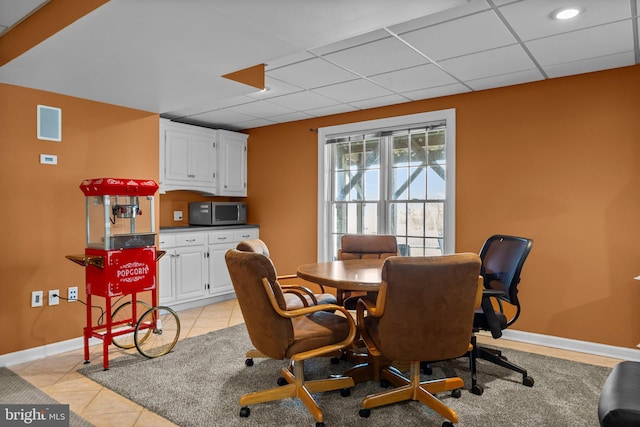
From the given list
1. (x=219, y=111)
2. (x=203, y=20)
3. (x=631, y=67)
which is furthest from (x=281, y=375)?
(x=631, y=67)

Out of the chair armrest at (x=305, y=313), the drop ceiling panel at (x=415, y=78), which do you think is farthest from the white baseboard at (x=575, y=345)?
the drop ceiling panel at (x=415, y=78)

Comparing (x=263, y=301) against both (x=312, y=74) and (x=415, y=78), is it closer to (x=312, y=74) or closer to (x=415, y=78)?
(x=312, y=74)

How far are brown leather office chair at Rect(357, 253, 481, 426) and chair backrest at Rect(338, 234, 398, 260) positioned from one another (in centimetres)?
169

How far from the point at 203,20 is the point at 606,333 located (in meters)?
3.91

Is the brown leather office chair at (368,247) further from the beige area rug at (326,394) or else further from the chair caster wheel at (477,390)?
the chair caster wheel at (477,390)

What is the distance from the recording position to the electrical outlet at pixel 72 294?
12.0 ft

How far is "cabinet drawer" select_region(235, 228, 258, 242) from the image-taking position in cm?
578

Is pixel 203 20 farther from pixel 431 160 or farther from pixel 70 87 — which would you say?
pixel 431 160

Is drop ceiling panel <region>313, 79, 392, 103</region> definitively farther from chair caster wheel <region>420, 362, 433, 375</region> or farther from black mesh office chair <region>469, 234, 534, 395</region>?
chair caster wheel <region>420, 362, 433, 375</region>

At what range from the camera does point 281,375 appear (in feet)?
9.64

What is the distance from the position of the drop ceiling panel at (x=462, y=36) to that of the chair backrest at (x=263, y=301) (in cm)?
189

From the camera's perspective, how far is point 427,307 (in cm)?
217

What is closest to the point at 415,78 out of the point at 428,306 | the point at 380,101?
the point at 380,101

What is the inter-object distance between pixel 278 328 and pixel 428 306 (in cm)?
81
